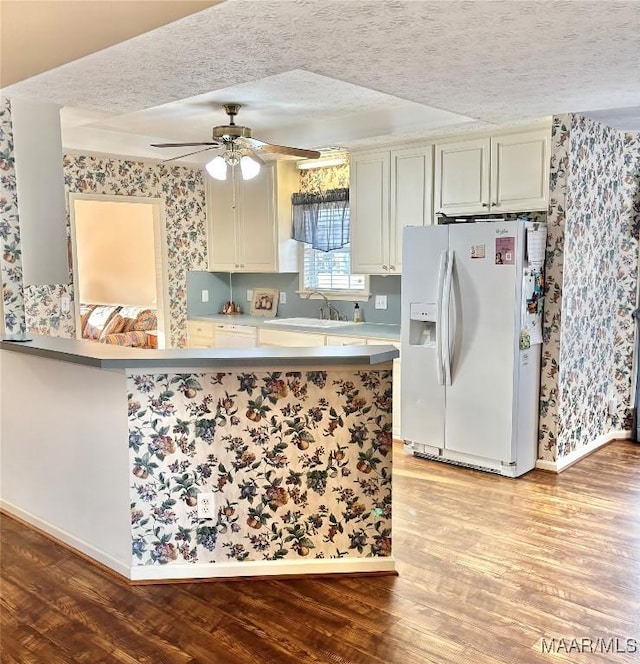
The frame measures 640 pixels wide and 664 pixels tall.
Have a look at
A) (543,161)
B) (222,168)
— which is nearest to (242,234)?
(222,168)

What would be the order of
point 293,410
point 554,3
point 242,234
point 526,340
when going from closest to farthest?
point 554,3
point 293,410
point 526,340
point 242,234

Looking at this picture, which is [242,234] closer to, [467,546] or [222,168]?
[222,168]

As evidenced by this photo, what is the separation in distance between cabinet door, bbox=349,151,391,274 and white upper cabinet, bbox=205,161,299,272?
2.89ft

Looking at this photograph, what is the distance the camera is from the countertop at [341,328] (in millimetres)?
4902

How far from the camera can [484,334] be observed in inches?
162

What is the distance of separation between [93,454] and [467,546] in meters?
1.87

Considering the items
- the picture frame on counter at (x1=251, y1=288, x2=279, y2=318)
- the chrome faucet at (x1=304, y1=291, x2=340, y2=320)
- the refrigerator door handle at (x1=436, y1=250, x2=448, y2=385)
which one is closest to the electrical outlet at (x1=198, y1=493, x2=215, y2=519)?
the refrigerator door handle at (x1=436, y1=250, x2=448, y2=385)

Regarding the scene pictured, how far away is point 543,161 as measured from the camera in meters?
4.11

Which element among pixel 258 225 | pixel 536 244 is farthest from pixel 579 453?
pixel 258 225

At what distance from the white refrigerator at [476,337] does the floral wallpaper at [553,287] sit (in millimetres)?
60

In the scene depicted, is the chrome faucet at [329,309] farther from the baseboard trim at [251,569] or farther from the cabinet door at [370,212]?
the baseboard trim at [251,569]

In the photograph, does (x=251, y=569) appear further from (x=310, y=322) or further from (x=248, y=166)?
(x=310, y=322)

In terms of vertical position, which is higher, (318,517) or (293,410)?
(293,410)

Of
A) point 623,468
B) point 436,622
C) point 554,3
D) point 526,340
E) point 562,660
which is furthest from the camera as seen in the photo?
point 623,468
